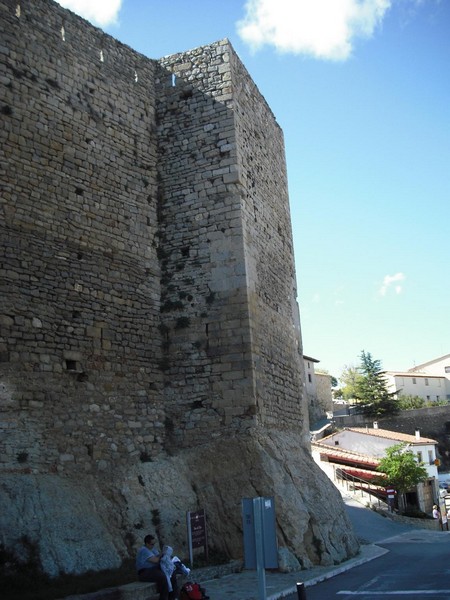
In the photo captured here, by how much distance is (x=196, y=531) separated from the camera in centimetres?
1102

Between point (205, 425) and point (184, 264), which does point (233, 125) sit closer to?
point (184, 264)

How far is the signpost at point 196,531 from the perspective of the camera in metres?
10.8

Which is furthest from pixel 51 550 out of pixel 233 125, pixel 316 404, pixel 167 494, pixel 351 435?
pixel 316 404

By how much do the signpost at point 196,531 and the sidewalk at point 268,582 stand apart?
728 mm

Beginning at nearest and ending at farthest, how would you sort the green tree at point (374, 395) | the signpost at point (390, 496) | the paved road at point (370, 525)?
the paved road at point (370, 525) → the signpost at point (390, 496) → the green tree at point (374, 395)

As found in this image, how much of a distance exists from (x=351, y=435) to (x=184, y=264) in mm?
29096

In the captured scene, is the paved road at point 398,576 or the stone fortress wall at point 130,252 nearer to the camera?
the paved road at point 398,576

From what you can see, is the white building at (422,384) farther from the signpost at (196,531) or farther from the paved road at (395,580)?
the signpost at (196,531)

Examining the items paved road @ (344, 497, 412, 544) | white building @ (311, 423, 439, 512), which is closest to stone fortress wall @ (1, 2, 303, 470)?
paved road @ (344, 497, 412, 544)

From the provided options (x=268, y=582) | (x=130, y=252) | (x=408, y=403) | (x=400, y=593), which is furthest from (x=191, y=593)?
(x=408, y=403)

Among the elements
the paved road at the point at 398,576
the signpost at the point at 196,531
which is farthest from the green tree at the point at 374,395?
the signpost at the point at 196,531

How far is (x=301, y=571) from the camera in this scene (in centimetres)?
1129

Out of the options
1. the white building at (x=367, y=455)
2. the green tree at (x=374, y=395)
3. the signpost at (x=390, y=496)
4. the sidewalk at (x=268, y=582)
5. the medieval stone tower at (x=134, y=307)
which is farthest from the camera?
the green tree at (x=374, y=395)

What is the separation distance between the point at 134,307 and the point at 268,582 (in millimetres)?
5894
